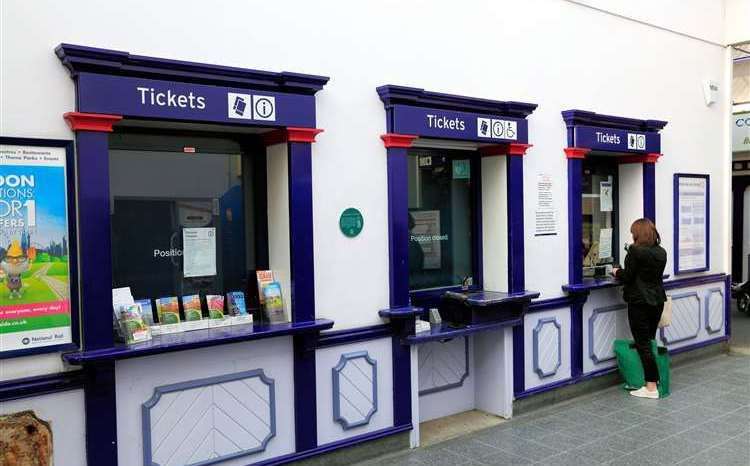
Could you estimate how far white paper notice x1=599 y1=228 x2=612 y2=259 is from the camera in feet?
26.2

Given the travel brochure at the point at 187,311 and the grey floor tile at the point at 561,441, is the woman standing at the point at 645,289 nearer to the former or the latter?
the grey floor tile at the point at 561,441

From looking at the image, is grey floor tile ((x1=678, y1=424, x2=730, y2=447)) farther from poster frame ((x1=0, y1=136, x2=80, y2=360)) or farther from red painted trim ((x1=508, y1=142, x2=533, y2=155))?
poster frame ((x1=0, y1=136, x2=80, y2=360))

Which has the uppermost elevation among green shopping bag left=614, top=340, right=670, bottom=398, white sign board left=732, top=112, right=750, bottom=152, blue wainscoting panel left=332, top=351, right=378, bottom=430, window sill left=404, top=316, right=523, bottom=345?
white sign board left=732, top=112, right=750, bottom=152

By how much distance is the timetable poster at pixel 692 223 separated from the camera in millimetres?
8516

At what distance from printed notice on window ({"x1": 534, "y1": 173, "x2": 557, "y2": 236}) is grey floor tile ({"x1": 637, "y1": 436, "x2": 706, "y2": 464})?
218cm

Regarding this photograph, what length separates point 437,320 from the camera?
238 inches

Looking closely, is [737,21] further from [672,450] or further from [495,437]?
[495,437]

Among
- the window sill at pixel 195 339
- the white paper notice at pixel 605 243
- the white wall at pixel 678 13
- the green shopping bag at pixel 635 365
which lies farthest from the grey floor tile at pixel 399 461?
the white wall at pixel 678 13

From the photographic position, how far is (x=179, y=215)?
4711mm

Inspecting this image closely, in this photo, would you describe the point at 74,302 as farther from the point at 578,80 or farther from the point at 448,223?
the point at 578,80

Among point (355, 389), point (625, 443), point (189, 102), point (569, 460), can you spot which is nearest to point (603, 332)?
point (625, 443)

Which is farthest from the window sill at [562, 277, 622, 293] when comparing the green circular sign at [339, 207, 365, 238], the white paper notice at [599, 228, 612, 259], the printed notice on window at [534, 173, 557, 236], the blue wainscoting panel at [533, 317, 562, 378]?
the green circular sign at [339, 207, 365, 238]

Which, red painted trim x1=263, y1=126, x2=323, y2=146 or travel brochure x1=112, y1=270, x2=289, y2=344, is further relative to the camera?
red painted trim x1=263, y1=126, x2=323, y2=146

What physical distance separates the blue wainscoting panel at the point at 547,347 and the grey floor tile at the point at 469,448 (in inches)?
49.5
